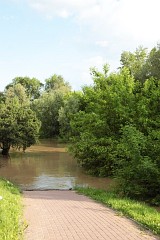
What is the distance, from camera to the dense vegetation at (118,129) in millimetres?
16703

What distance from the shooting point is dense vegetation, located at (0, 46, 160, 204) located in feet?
54.8

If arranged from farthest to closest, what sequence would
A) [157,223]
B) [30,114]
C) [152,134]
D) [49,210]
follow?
[30,114] < [152,134] < [49,210] < [157,223]

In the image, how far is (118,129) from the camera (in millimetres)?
27359

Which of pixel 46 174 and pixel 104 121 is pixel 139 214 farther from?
pixel 46 174

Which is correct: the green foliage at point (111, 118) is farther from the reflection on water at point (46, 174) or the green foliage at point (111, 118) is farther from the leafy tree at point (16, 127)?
the leafy tree at point (16, 127)

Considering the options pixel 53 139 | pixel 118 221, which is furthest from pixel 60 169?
pixel 53 139

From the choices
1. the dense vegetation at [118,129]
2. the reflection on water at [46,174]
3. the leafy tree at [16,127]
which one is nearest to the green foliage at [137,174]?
the dense vegetation at [118,129]

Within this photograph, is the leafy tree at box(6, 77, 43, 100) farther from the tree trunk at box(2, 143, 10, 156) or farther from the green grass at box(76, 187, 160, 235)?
the green grass at box(76, 187, 160, 235)

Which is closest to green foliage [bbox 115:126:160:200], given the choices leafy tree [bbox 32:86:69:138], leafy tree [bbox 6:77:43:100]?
leafy tree [bbox 32:86:69:138]

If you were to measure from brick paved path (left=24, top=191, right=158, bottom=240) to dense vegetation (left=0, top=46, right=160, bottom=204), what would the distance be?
495 centimetres

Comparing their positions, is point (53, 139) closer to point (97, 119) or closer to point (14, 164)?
point (14, 164)

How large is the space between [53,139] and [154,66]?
36.2 metres

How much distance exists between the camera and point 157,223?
938 cm

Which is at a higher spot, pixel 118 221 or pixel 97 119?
pixel 97 119
